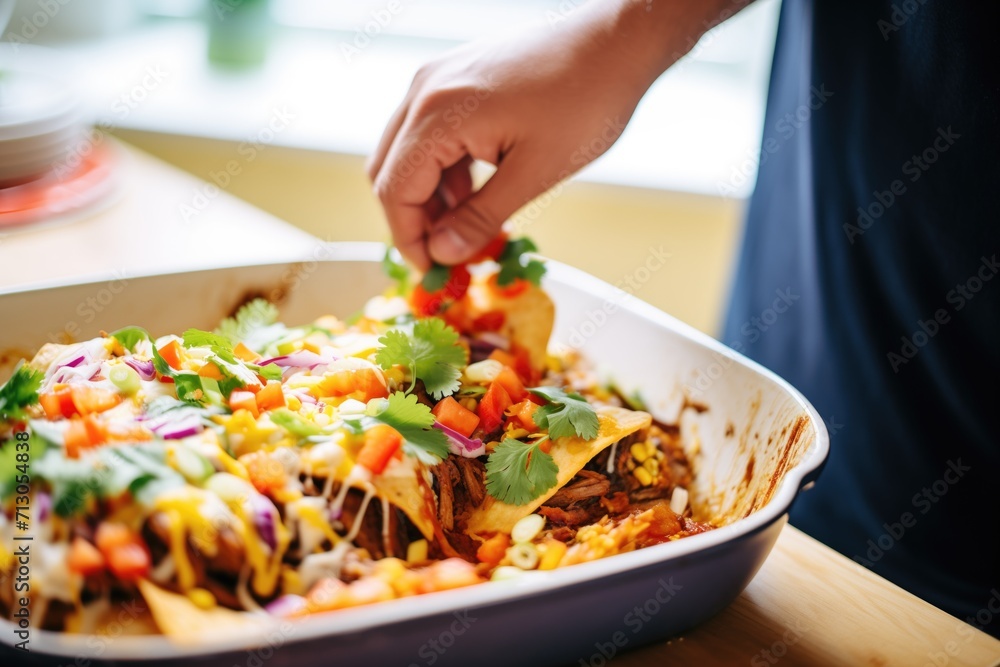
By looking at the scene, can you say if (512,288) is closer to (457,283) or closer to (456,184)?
(457,283)

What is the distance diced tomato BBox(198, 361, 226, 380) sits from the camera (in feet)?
4.02

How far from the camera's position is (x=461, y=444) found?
1294 millimetres

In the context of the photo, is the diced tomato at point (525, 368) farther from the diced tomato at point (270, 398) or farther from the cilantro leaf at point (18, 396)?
the cilantro leaf at point (18, 396)

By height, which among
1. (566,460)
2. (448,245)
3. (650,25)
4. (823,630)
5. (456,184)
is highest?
(650,25)

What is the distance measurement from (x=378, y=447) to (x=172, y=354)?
35 cm

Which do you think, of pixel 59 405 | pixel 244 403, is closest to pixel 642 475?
pixel 244 403

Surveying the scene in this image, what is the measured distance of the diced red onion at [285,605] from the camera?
963mm

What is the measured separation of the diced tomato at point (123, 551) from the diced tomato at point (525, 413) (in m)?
0.60

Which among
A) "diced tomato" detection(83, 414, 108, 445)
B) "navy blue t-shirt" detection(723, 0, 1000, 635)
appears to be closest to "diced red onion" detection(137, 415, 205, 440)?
"diced tomato" detection(83, 414, 108, 445)

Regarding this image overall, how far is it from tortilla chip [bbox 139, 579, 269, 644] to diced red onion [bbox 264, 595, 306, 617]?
0.03m

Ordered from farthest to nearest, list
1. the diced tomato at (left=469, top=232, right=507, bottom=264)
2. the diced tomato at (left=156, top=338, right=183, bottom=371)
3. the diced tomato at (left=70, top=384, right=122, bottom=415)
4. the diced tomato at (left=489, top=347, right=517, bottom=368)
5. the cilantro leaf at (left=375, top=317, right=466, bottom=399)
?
the diced tomato at (left=469, top=232, right=507, bottom=264) < the diced tomato at (left=489, top=347, right=517, bottom=368) < the cilantro leaf at (left=375, top=317, right=466, bottom=399) < the diced tomato at (left=156, top=338, right=183, bottom=371) < the diced tomato at (left=70, top=384, right=122, bottom=415)

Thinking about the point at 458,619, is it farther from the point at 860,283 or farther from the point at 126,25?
the point at 126,25

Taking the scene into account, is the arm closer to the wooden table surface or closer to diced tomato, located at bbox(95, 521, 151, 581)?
the wooden table surface

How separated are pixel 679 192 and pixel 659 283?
0.39m
